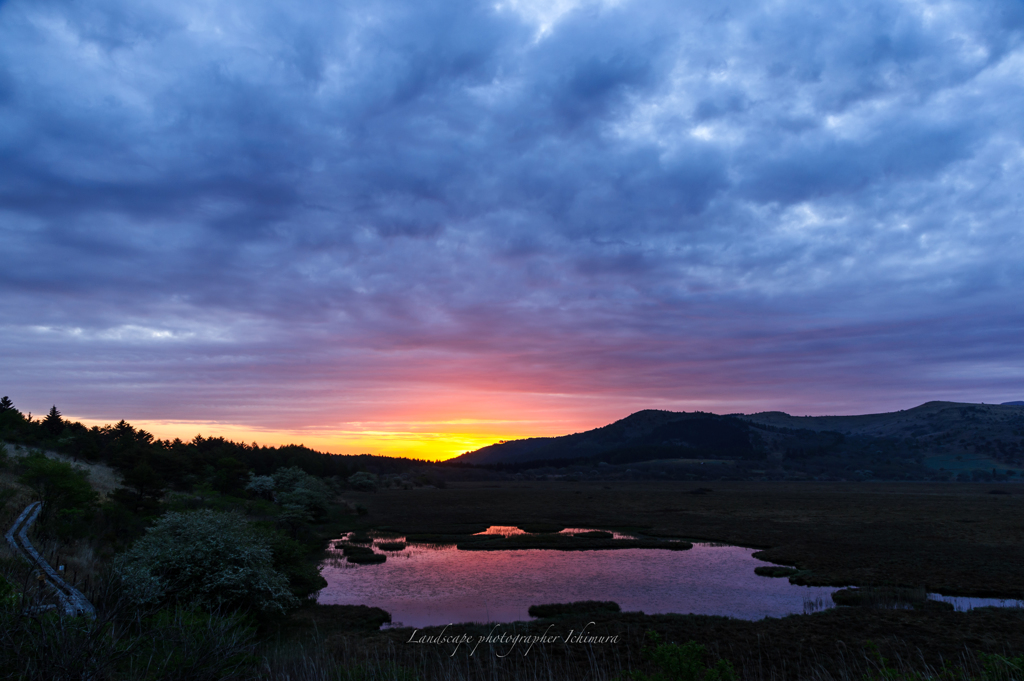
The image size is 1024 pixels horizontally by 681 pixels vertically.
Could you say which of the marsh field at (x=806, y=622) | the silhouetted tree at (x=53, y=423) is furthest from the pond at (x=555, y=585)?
the silhouetted tree at (x=53, y=423)

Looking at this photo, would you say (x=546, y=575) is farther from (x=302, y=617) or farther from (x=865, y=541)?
(x=865, y=541)

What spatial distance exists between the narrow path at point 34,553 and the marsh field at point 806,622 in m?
8.07

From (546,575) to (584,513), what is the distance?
153 ft

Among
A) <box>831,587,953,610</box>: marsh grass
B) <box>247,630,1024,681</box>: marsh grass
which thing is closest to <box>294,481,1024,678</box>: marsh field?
<box>247,630,1024,681</box>: marsh grass

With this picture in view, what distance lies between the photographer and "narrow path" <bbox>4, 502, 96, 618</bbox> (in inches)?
629

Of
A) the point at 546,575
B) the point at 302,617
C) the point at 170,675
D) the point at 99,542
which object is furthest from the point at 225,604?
the point at 546,575

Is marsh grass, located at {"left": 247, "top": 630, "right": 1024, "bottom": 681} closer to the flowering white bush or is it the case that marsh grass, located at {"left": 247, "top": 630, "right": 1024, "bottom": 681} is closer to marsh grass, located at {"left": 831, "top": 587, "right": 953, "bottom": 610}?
the flowering white bush

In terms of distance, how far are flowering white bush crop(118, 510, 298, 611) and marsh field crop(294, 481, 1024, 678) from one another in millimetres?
3663

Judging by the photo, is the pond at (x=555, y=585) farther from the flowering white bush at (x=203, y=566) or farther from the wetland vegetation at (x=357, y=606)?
the flowering white bush at (x=203, y=566)

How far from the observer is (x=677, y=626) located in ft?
75.9

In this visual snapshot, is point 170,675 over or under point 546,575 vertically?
over

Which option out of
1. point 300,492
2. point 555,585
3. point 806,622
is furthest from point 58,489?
point 806,622

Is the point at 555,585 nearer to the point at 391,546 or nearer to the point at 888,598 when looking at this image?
the point at 888,598

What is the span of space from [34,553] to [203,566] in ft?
24.3
